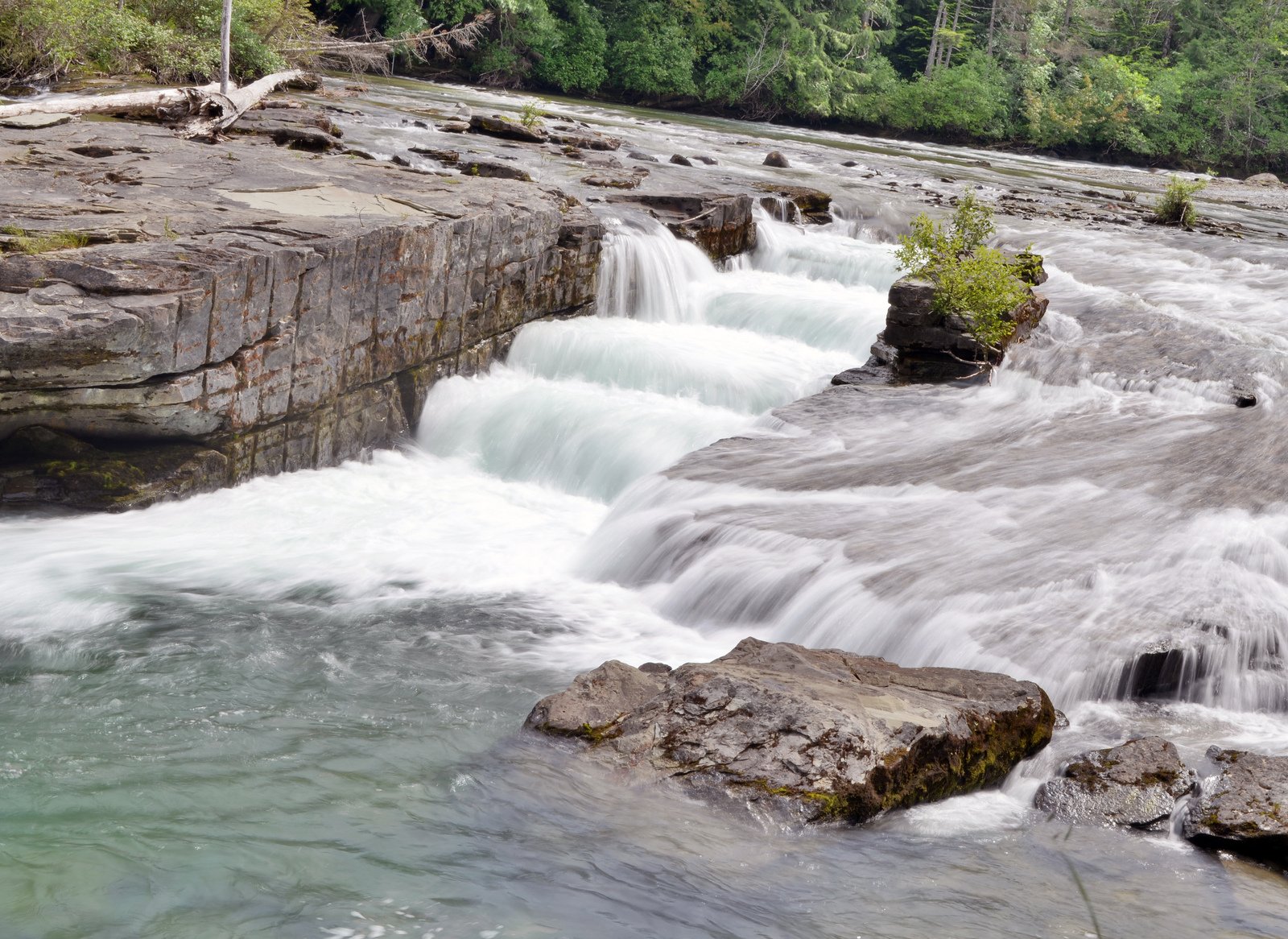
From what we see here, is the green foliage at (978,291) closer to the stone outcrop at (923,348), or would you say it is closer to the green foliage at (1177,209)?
the stone outcrop at (923,348)

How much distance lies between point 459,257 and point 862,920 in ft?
23.5

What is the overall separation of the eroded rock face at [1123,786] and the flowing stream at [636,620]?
0.11m

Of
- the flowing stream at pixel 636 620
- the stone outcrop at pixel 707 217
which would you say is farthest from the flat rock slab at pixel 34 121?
the stone outcrop at pixel 707 217

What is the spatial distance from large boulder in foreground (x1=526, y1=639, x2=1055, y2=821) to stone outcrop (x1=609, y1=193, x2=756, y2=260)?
28.7 ft

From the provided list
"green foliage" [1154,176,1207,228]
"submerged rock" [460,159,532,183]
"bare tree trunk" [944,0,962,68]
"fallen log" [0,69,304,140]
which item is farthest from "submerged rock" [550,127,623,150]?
"bare tree trunk" [944,0,962,68]

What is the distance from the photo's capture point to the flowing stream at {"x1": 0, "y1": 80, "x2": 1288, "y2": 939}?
403cm

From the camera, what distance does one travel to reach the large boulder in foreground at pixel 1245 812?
4438 millimetres

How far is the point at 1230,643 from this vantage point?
233 inches

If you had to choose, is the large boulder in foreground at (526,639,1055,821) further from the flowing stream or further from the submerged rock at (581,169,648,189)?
the submerged rock at (581,169,648,189)

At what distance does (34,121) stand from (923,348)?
887 cm

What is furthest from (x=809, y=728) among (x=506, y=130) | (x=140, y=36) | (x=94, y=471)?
(x=140, y=36)

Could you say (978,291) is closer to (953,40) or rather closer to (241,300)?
(241,300)

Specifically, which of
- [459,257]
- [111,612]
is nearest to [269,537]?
[111,612]

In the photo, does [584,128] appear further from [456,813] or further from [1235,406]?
[456,813]
